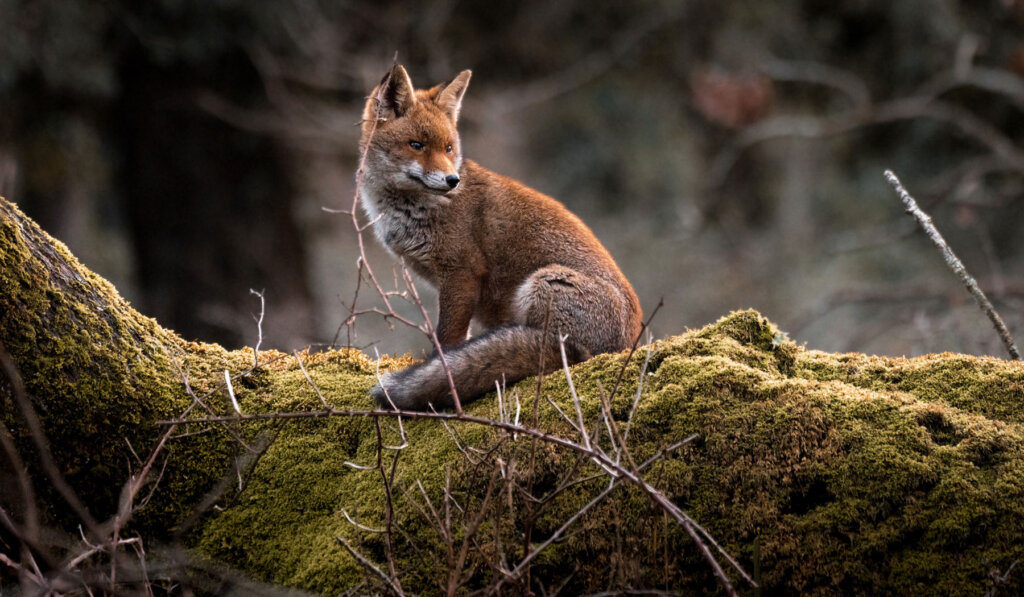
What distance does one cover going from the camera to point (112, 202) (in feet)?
47.7

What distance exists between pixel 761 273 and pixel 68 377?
13.8 meters

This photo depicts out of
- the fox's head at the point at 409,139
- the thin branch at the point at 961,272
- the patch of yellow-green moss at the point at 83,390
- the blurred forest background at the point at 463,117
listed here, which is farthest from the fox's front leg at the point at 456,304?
the blurred forest background at the point at 463,117

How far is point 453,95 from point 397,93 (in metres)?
0.47

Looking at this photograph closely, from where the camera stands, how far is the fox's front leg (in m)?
5.17

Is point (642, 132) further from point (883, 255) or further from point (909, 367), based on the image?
point (909, 367)

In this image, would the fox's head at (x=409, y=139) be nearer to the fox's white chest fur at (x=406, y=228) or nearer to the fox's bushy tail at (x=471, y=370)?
the fox's white chest fur at (x=406, y=228)

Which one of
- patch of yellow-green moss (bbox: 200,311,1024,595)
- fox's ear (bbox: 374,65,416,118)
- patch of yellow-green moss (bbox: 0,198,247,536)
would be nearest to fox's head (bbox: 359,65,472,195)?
fox's ear (bbox: 374,65,416,118)

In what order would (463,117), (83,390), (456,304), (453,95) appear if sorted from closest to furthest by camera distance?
1. (83,390)
2. (456,304)
3. (453,95)
4. (463,117)

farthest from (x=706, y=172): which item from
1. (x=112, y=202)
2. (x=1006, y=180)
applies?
(x=112, y=202)

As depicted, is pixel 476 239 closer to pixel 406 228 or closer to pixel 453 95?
pixel 406 228

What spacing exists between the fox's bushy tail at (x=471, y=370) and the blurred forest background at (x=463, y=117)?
4067 millimetres

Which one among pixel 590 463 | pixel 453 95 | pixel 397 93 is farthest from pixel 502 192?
pixel 590 463

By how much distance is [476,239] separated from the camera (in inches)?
213

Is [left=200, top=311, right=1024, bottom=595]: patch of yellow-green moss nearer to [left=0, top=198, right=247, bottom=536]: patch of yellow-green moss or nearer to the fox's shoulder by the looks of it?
[left=0, top=198, right=247, bottom=536]: patch of yellow-green moss
